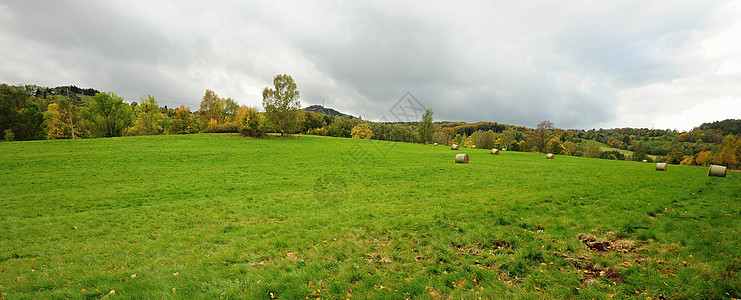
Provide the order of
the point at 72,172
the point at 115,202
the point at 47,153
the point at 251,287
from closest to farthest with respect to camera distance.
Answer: the point at 251,287 < the point at 115,202 < the point at 72,172 < the point at 47,153

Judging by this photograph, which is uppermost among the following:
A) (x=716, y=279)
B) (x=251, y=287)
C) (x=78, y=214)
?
(x=716, y=279)

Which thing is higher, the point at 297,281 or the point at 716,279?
the point at 716,279

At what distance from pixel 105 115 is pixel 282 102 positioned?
42.0 metres

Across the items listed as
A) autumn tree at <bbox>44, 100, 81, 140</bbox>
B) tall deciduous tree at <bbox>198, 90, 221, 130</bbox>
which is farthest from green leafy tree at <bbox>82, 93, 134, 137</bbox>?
tall deciduous tree at <bbox>198, 90, 221, 130</bbox>

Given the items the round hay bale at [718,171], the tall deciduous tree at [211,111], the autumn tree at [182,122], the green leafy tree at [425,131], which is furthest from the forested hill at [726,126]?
the autumn tree at [182,122]

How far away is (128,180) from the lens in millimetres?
20453

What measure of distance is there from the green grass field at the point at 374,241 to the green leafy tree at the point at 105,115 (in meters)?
52.9

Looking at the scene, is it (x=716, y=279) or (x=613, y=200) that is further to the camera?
(x=613, y=200)

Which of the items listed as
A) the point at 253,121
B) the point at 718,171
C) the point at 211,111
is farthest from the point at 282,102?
the point at 718,171

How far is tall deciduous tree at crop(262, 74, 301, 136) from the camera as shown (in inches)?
2207

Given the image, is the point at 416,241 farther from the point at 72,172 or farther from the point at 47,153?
the point at 47,153

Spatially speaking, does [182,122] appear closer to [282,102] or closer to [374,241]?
[282,102]

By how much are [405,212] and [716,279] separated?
8816 millimetres

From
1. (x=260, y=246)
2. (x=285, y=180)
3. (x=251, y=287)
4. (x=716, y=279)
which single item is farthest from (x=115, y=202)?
(x=716, y=279)
